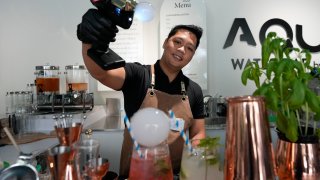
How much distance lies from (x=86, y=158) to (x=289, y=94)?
0.54m

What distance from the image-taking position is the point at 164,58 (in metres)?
1.81

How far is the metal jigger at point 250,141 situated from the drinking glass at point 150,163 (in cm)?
18

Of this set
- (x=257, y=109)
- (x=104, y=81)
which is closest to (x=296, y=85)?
(x=257, y=109)

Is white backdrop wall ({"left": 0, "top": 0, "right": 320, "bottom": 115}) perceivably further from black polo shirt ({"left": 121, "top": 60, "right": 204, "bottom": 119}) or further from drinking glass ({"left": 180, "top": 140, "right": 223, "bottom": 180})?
drinking glass ({"left": 180, "top": 140, "right": 223, "bottom": 180})

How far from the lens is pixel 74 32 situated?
3.27 m

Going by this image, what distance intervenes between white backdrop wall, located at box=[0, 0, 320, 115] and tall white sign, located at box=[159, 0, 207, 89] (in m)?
0.09

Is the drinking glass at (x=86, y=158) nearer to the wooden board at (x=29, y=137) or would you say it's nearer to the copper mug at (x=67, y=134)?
the copper mug at (x=67, y=134)

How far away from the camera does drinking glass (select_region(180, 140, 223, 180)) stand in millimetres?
771

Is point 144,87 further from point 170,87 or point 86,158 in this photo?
point 86,158

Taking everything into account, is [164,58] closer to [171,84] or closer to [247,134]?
[171,84]

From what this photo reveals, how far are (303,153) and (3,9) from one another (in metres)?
3.53


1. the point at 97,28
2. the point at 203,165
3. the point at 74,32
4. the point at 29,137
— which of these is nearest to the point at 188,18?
the point at 74,32

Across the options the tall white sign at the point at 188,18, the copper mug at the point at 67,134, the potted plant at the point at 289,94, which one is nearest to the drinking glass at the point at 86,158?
the copper mug at the point at 67,134

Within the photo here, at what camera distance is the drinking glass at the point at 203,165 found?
771mm
